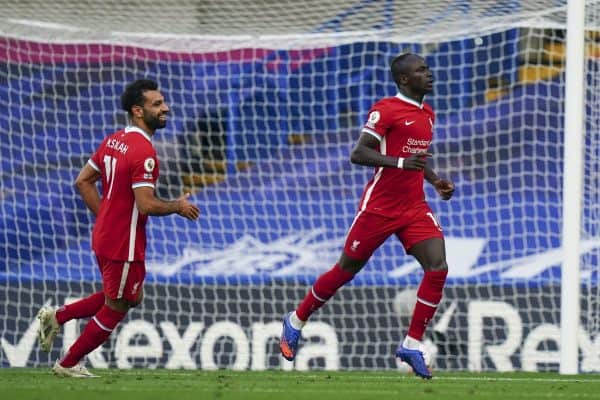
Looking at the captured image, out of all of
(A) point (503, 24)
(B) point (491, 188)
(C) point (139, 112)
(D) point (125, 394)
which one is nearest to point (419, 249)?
(C) point (139, 112)

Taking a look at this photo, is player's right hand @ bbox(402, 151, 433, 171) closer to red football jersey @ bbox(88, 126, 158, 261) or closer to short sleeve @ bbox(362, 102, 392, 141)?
short sleeve @ bbox(362, 102, 392, 141)

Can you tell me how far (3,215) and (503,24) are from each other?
189 inches

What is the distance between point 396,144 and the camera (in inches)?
309

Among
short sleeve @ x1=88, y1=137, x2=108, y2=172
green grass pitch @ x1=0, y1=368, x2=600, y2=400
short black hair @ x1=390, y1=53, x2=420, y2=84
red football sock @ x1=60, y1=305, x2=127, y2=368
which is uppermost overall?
short black hair @ x1=390, y1=53, x2=420, y2=84

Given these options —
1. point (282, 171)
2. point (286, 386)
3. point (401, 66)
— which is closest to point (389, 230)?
point (401, 66)

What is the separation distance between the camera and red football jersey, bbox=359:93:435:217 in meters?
7.78

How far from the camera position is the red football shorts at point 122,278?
24.9 ft

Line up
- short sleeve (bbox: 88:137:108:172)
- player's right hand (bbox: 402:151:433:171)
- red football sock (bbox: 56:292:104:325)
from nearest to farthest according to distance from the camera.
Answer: player's right hand (bbox: 402:151:433:171), short sleeve (bbox: 88:137:108:172), red football sock (bbox: 56:292:104:325)

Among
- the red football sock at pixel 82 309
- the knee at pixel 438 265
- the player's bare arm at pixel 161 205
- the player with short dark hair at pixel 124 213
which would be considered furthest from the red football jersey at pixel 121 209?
the knee at pixel 438 265

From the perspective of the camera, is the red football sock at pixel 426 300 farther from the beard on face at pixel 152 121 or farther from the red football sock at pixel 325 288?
the beard on face at pixel 152 121

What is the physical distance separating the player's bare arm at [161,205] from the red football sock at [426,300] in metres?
1.38

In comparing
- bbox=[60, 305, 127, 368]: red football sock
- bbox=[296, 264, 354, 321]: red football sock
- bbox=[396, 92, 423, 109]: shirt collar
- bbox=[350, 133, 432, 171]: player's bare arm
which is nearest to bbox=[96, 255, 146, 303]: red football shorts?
bbox=[60, 305, 127, 368]: red football sock

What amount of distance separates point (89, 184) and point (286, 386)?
1800 mm

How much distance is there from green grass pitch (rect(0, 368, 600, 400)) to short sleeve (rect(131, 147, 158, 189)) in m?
1.08
